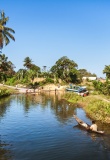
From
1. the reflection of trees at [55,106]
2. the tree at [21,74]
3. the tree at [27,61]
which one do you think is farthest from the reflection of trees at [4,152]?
the tree at [27,61]

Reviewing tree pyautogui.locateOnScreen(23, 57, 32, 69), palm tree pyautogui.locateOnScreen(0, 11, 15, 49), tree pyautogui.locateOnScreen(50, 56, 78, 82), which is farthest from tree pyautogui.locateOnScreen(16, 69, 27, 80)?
palm tree pyautogui.locateOnScreen(0, 11, 15, 49)

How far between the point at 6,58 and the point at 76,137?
209 ft

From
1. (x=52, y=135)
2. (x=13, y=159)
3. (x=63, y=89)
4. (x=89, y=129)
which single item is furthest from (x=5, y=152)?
(x=63, y=89)

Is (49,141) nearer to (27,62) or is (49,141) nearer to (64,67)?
(64,67)

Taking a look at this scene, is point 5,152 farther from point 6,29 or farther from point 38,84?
point 38,84

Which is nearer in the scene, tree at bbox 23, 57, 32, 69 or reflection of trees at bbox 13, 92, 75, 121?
reflection of trees at bbox 13, 92, 75, 121

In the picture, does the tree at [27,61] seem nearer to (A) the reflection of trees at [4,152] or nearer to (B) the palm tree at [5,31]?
(B) the palm tree at [5,31]

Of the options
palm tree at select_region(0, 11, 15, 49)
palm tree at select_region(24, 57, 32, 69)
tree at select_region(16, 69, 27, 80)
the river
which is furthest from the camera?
palm tree at select_region(24, 57, 32, 69)

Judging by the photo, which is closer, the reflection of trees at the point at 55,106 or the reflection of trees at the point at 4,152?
the reflection of trees at the point at 4,152

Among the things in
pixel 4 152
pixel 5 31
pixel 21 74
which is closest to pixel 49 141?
pixel 4 152

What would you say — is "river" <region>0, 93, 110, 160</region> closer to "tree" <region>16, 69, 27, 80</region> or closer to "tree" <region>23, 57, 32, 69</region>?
"tree" <region>16, 69, 27, 80</region>

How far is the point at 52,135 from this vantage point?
3070 centimetres

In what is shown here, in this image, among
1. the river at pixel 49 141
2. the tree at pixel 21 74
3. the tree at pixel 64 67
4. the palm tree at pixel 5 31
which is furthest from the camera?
the tree at pixel 64 67

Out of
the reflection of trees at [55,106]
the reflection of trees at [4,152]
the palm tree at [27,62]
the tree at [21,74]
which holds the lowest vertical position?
the reflection of trees at [4,152]
